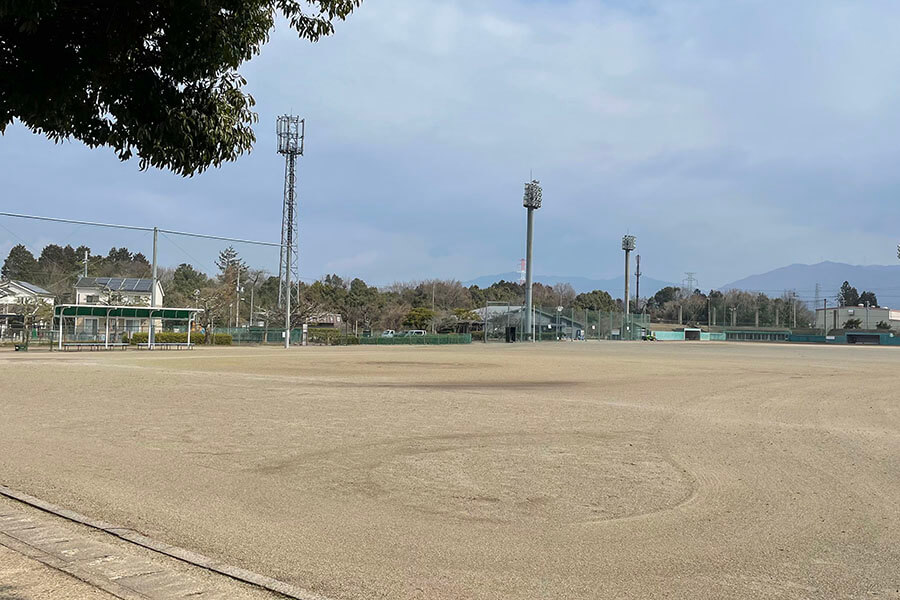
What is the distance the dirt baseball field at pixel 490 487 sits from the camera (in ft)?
17.9

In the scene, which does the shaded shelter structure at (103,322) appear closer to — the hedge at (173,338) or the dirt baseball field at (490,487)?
the hedge at (173,338)

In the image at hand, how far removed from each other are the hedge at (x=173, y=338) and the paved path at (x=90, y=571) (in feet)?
150

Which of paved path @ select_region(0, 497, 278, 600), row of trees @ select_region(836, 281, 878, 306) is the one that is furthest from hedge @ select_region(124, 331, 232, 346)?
Answer: row of trees @ select_region(836, 281, 878, 306)

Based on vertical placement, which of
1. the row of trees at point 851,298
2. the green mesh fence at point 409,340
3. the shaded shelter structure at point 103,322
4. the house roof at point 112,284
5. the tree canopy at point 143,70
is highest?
the row of trees at point 851,298

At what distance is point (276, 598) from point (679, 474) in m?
5.92

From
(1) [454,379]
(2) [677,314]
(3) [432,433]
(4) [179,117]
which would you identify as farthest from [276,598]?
(2) [677,314]

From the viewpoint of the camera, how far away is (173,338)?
54031mm

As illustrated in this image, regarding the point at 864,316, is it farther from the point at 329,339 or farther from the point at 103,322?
the point at 103,322

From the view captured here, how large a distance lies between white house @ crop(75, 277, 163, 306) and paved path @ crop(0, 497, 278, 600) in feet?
175

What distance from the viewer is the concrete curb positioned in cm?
488

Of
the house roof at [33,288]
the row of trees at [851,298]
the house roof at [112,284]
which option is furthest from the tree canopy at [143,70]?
the row of trees at [851,298]

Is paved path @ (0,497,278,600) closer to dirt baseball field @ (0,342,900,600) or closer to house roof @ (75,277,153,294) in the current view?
dirt baseball field @ (0,342,900,600)

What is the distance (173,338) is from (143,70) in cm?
5270

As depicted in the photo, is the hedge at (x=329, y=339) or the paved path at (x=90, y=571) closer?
the paved path at (x=90, y=571)
